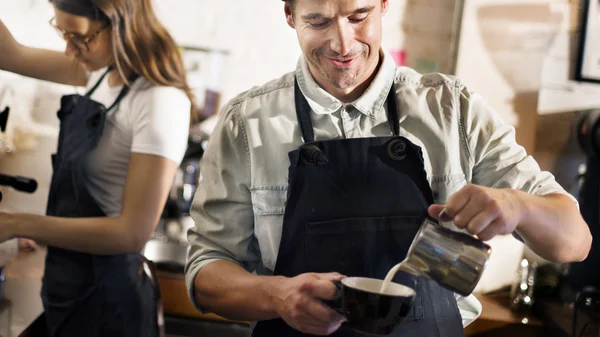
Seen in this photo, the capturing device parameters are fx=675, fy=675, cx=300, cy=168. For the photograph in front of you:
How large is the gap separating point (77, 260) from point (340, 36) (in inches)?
34.1

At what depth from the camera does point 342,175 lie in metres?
1.32

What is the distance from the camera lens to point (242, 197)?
1.39m

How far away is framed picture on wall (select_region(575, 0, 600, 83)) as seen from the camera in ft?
9.41

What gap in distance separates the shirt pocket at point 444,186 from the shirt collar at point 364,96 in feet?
0.61

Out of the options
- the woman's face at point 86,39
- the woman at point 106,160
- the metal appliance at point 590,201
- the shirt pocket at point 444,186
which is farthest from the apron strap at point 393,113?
the metal appliance at point 590,201

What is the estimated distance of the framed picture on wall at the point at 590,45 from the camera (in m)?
2.87

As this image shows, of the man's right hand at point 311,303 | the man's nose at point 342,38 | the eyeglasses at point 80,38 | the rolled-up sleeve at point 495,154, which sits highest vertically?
the man's nose at point 342,38

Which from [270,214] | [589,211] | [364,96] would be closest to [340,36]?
[364,96]

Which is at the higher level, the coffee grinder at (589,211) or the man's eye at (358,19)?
the man's eye at (358,19)

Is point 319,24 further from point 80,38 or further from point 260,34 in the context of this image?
point 260,34

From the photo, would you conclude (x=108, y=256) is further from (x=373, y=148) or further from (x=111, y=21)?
(x=373, y=148)

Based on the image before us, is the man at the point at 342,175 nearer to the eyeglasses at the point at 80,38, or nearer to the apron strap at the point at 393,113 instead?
the apron strap at the point at 393,113

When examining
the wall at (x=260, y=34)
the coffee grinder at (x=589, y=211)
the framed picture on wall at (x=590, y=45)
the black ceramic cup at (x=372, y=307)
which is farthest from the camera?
the wall at (x=260, y=34)

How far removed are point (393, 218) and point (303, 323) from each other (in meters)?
0.30
